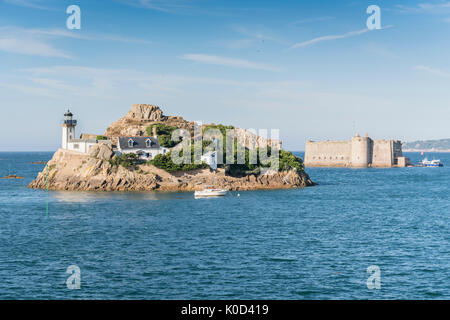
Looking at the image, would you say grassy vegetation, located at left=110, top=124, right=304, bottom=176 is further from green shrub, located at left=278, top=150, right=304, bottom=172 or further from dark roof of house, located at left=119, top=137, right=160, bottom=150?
dark roof of house, located at left=119, top=137, right=160, bottom=150

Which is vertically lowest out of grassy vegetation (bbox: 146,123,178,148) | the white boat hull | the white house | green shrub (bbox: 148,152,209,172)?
the white boat hull

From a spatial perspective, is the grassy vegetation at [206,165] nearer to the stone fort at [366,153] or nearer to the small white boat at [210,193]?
the small white boat at [210,193]

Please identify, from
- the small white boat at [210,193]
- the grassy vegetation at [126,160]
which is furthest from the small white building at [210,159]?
the grassy vegetation at [126,160]

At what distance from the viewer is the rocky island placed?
291 feet

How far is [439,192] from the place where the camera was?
95.2m

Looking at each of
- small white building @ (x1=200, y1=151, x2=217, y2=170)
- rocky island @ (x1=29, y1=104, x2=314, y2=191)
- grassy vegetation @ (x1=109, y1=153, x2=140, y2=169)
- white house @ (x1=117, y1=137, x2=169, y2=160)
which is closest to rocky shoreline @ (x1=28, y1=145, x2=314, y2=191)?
rocky island @ (x1=29, y1=104, x2=314, y2=191)

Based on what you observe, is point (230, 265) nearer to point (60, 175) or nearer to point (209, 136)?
point (60, 175)

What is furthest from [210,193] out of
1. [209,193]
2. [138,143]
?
[138,143]

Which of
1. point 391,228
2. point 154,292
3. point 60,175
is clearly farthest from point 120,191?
point 154,292

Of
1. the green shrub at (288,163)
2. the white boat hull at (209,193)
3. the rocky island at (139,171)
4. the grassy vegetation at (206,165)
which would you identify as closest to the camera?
the white boat hull at (209,193)

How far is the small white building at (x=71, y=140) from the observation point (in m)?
96.4

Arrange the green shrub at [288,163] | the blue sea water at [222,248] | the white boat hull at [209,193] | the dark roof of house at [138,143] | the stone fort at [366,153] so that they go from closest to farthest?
1. the blue sea water at [222,248]
2. the white boat hull at [209,193]
3. the dark roof of house at [138,143]
4. the green shrub at [288,163]
5. the stone fort at [366,153]

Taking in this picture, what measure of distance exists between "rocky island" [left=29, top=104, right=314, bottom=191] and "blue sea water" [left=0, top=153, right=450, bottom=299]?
14883 millimetres
